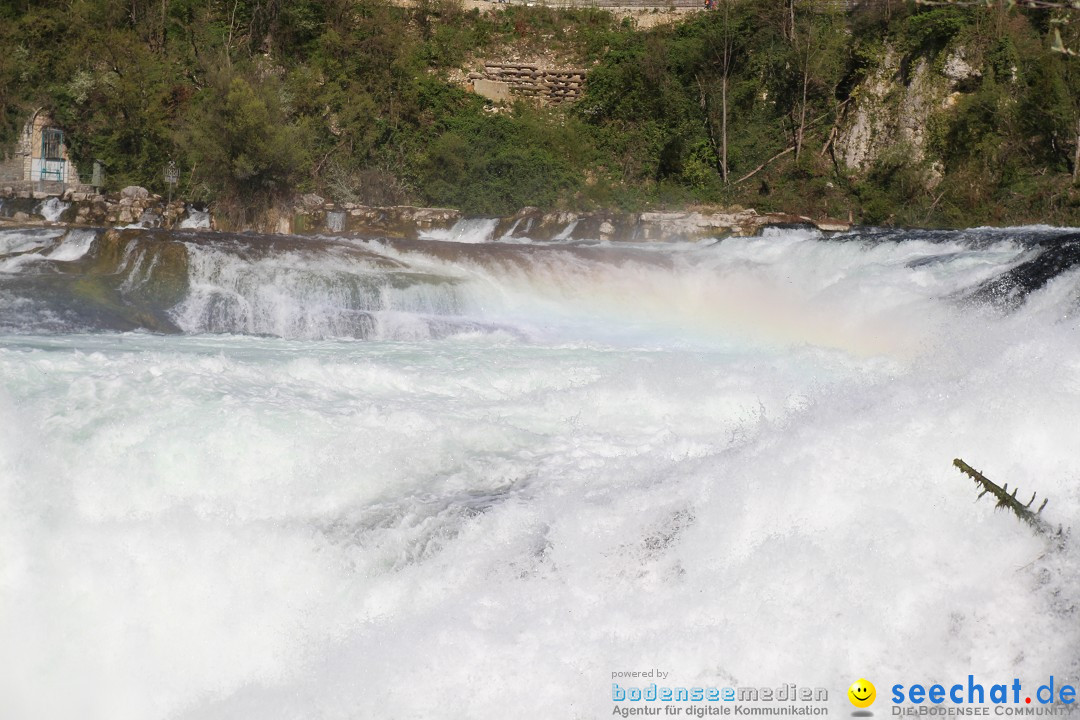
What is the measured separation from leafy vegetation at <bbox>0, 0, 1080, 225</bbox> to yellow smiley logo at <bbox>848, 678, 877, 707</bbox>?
16777 mm

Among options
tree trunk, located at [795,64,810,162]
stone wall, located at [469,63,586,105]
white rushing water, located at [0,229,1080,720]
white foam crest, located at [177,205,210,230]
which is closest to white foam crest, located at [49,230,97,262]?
white rushing water, located at [0,229,1080,720]

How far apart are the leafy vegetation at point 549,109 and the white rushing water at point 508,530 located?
11963 mm

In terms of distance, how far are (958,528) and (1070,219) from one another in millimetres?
15873

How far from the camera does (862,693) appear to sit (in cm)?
365

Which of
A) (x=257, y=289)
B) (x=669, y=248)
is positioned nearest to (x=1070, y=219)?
(x=669, y=248)

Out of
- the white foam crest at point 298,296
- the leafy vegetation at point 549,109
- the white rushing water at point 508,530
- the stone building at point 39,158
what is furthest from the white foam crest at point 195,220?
the white rushing water at point 508,530

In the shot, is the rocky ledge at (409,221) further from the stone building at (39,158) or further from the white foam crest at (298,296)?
the white foam crest at (298,296)

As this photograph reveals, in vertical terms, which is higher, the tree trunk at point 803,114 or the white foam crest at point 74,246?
A: the tree trunk at point 803,114

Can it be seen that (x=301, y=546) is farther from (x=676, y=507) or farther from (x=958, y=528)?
(x=958, y=528)

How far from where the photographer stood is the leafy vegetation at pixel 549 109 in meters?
19.9

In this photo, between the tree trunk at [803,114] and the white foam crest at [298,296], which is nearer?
the white foam crest at [298,296]

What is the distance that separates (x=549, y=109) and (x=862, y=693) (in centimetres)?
2324

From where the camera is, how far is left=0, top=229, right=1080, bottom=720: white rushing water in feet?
12.8

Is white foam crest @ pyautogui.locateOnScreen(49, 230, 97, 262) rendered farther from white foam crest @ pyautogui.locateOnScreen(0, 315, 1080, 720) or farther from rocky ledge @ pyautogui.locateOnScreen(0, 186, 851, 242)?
rocky ledge @ pyautogui.locateOnScreen(0, 186, 851, 242)
